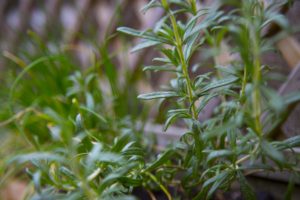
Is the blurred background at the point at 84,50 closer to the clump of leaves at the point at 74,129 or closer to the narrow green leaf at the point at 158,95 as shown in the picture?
the clump of leaves at the point at 74,129

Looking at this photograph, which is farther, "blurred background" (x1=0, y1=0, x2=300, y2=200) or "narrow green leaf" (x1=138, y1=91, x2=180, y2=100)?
"blurred background" (x1=0, y1=0, x2=300, y2=200)

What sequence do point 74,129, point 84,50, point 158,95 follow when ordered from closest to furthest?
point 158,95, point 74,129, point 84,50

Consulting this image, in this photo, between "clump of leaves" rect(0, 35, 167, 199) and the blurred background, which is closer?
"clump of leaves" rect(0, 35, 167, 199)

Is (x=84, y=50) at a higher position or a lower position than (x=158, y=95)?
lower

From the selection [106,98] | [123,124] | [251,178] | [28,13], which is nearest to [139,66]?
[106,98]

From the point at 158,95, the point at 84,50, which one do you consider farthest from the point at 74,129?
the point at 84,50

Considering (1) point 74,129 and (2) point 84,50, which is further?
(2) point 84,50

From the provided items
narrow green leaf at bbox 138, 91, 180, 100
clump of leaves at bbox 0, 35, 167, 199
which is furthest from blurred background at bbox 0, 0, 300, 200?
narrow green leaf at bbox 138, 91, 180, 100

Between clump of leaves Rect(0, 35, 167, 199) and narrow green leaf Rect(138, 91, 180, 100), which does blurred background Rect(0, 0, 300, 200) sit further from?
narrow green leaf Rect(138, 91, 180, 100)

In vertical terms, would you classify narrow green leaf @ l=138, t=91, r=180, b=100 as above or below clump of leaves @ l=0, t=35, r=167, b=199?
above

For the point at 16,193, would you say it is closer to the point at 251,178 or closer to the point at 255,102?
the point at 251,178

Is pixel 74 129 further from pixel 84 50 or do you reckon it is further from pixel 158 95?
pixel 84 50
